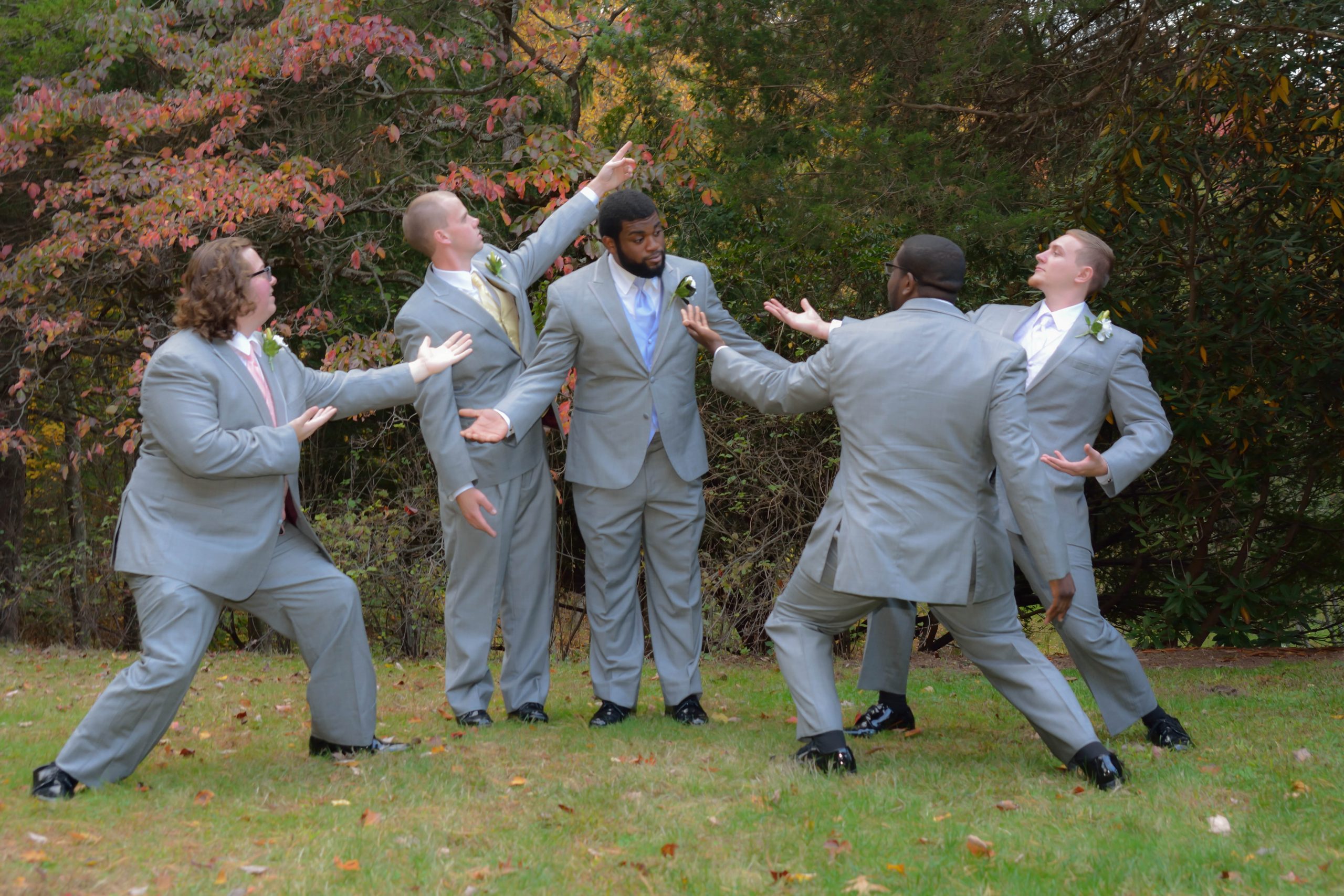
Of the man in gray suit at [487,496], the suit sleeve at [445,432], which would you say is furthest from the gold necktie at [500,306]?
the suit sleeve at [445,432]

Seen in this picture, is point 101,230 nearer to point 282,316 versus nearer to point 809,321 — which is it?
point 282,316

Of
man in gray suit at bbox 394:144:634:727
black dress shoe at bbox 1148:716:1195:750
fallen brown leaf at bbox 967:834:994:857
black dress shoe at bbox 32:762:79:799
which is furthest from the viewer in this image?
A: man in gray suit at bbox 394:144:634:727

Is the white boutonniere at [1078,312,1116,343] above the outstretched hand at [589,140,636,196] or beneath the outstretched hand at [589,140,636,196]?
beneath

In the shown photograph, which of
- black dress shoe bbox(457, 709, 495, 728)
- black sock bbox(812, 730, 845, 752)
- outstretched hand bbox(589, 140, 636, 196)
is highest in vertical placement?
outstretched hand bbox(589, 140, 636, 196)

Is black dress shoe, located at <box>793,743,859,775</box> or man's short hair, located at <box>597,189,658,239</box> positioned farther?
man's short hair, located at <box>597,189,658,239</box>

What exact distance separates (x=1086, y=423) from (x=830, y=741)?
1.82 m

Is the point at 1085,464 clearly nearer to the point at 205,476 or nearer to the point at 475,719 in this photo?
the point at 475,719

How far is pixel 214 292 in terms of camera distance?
4.78 meters

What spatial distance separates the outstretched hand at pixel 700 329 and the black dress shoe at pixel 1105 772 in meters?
2.30

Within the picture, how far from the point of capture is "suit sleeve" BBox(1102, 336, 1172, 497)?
5129 mm

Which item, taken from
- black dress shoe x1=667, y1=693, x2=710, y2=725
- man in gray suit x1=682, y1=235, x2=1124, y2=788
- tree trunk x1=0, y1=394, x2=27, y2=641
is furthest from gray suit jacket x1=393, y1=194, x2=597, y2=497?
tree trunk x1=0, y1=394, x2=27, y2=641

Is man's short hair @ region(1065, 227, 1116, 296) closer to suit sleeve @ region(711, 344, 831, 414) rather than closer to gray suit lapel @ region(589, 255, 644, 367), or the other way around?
suit sleeve @ region(711, 344, 831, 414)

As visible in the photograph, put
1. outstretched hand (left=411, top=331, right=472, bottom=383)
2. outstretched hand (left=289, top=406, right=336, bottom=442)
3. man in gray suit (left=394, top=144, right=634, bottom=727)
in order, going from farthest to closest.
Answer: man in gray suit (left=394, top=144, right=634, bottom=727)
outstretched hand (left=411, top=331, right=472, bottom=383)
outstretched hand (left=289, top=406, right=336, bottom=442)

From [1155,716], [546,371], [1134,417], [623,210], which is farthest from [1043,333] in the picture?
[546,371]
